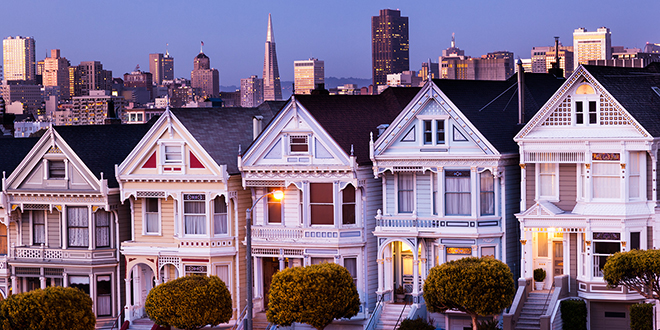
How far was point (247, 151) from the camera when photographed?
44.9 meters

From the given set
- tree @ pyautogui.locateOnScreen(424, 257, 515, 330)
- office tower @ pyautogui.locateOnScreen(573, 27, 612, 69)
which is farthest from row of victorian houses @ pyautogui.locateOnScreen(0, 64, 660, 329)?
office tower @ pyautogui.locateOnScreen(573, 27, 612, 69)

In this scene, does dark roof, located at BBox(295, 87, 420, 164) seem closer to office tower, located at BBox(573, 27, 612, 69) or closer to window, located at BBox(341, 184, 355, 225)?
window, located at BBox(341, 184, 355, 225)

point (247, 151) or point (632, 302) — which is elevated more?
point (247, 151)

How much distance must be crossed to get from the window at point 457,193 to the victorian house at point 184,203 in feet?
28.2

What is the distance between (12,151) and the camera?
52.4 meters

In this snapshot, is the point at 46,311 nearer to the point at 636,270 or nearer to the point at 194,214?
the point at 194,214

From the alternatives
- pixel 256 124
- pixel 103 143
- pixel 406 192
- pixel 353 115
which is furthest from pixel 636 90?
pixel 103 143

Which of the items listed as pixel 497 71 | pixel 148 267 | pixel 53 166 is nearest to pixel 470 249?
pixel 148 267

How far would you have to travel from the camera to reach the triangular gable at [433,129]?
→ 1635 inches

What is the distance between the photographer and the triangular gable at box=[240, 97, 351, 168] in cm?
4366

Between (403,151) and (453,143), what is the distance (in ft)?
6.47

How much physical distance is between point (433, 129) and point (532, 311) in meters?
7.61

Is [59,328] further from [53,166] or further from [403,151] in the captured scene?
[403,151]

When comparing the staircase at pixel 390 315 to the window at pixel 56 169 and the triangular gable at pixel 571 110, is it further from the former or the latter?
the window at pixel 56 169
